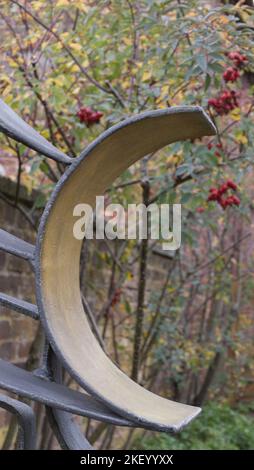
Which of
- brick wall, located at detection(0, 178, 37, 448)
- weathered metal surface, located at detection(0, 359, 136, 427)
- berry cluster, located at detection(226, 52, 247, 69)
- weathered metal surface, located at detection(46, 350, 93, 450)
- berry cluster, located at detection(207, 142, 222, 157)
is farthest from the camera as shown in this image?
brick wall, located at detection(0, 178, 37, 448)

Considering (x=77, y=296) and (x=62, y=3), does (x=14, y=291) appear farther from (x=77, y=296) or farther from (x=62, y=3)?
(x=77, y=296)

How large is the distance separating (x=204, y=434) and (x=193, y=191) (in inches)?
126

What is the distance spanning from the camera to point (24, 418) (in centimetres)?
105

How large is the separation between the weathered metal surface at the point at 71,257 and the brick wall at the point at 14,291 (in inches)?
81.7

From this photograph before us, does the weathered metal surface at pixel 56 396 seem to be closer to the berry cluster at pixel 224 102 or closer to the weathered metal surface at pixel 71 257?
the weathered metal surface at pixel 71 257

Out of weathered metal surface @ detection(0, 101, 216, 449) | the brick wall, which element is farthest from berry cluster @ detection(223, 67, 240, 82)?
weathered metal surface @ detection(0, 101, 216, 449)

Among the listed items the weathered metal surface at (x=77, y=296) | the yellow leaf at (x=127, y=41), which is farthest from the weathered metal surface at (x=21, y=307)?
the yellow leaf at (x=127, y=41)

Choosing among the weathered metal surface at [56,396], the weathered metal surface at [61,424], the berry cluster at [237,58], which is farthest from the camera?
the berry cluster at [237,58]

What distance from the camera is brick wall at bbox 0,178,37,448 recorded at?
3092 mm

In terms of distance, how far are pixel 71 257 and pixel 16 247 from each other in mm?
108

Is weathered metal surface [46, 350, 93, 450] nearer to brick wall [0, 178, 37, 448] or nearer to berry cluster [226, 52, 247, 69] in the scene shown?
berry cluster [226, 52, 247, 69]

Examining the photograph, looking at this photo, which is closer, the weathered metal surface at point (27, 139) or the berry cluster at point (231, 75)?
the weathered metal surface at point (27, 139)

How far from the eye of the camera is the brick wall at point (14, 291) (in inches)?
122

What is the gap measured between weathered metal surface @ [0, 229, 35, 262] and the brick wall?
6.65 ft
